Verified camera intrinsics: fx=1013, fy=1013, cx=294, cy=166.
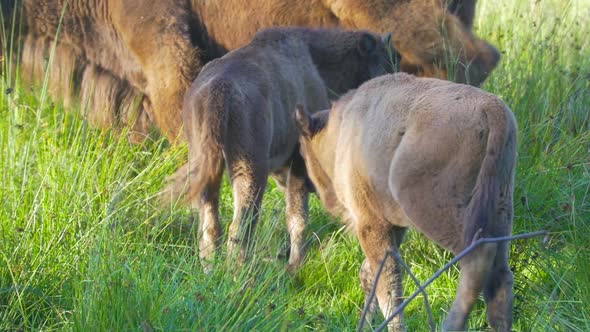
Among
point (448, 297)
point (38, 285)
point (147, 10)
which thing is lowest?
point (448, 297)

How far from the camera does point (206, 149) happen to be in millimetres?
5191

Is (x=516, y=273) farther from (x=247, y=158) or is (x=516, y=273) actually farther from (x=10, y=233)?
(x=10, y=233)

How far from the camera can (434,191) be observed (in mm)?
4035

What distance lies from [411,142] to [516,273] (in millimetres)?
1328

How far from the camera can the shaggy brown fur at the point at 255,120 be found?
5.21 m

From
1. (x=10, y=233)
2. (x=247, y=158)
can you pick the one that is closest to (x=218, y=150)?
(x=247, y=158)

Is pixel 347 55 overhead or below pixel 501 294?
overhead

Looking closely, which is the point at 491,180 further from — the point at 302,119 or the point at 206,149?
the point at 206,149

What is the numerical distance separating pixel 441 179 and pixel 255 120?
1584mm

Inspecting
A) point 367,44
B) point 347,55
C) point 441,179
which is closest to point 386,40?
point 367,44

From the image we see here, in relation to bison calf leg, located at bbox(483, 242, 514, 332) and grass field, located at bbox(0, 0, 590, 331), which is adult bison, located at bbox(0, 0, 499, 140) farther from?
bison calf leg, located at bbox(483, 242, 514, 332)

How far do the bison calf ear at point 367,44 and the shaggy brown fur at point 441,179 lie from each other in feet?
5.65

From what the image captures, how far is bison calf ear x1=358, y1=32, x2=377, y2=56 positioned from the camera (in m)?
6.45

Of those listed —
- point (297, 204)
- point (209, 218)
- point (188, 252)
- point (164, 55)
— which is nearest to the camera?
point (188, 252)
